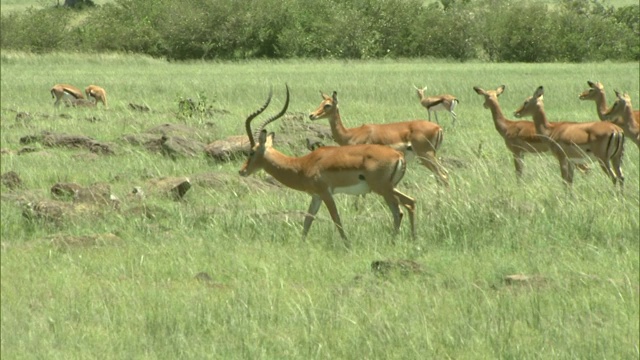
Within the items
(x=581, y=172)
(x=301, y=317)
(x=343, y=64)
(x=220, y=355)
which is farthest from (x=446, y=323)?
(x=343, y=64)

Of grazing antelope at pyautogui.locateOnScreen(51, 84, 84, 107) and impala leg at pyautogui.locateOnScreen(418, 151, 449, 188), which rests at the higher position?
impala leg at pyautogui.locateOnScreen(418, 151, 449, 188)

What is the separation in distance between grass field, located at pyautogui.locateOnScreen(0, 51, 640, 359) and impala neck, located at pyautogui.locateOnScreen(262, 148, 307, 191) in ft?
1.04

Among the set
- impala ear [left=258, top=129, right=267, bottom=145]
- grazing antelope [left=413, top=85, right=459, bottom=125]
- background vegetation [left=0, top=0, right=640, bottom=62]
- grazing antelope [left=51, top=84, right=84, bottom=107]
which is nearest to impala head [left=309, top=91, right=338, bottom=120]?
impala ear [left=258, top=129, right=267, bottom=145]

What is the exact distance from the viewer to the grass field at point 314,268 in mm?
5930

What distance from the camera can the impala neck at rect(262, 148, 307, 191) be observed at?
8961 millimetres

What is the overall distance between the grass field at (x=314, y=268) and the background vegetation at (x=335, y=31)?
24317 mm

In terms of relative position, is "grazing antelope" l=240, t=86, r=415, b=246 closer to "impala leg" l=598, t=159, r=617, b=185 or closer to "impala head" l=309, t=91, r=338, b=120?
"impala leg" l=598, t=159, r=617, b=185

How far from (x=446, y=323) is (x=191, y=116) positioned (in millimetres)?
11782

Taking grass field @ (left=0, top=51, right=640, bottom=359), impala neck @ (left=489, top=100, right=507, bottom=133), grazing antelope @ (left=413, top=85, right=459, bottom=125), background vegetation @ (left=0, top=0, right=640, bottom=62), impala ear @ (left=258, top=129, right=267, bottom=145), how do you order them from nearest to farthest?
grass field @ (left=0, top=51, right=640, bottom=359) → impala ear @ (left=258, top=129, right=267, bottom=145) → impala neck @ (left=489, top=100, right=507, bottom=133) → grazing antelope @ (left=413, top=85, right=459, bottom=125) → background vegetation @ (left=0, top=0, right=640, bottom=62)

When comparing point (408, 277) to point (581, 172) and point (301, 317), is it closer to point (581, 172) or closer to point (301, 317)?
point (301, 317)

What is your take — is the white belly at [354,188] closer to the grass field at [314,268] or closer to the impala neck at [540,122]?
the grass field at [314,268]

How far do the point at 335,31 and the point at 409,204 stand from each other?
30.9m

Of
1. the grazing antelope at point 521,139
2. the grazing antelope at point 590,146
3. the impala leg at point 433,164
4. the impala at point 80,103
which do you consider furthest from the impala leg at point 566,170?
the impala at point 80,103

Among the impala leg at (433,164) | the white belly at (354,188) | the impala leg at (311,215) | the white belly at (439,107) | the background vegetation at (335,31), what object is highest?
the white belly at (354,188)
